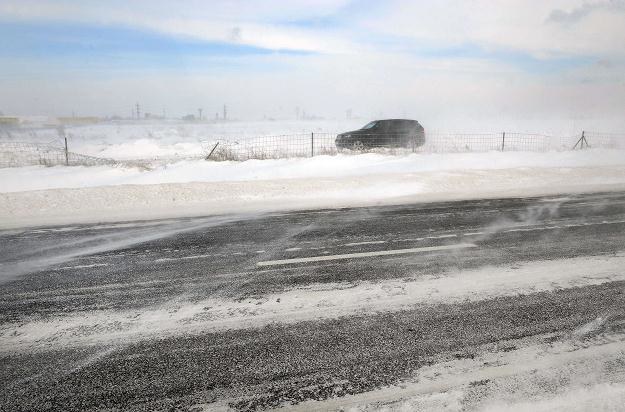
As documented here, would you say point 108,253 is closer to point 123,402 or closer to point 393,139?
point 123,402

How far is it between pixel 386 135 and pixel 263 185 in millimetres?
12516

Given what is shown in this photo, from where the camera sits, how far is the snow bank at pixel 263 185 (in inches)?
358

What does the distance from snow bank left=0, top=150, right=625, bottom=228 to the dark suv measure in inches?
166

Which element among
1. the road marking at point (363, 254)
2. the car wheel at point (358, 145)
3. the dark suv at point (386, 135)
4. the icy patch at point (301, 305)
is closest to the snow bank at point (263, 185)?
the car wheel at point (358, 145)

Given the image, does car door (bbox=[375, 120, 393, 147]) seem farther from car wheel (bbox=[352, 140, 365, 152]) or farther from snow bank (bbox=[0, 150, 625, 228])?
snow bank (bbox=[0, 150, 625, 228])

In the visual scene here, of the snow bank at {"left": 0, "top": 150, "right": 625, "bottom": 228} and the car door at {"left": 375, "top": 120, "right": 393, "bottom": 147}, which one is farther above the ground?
the car door at {"left": 375, "top": 120, "right": 393, "bottom": 147}

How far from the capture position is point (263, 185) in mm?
11477

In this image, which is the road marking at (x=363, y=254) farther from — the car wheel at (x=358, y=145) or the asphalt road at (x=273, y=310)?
the car wheel at (x=358, y=145)

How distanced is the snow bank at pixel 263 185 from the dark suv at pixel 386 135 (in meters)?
4.21

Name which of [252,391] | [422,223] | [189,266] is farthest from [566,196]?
[252,391]

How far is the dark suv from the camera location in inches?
853

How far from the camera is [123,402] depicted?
Result: 2469mm

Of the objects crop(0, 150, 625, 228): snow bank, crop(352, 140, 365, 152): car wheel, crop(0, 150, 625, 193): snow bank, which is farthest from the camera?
crop(352, 140, 365, 152): car wheel

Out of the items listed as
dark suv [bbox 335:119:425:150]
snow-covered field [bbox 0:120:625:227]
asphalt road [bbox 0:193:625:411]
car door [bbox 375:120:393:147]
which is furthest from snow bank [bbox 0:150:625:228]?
car door [bbox 375:120:393:147]
